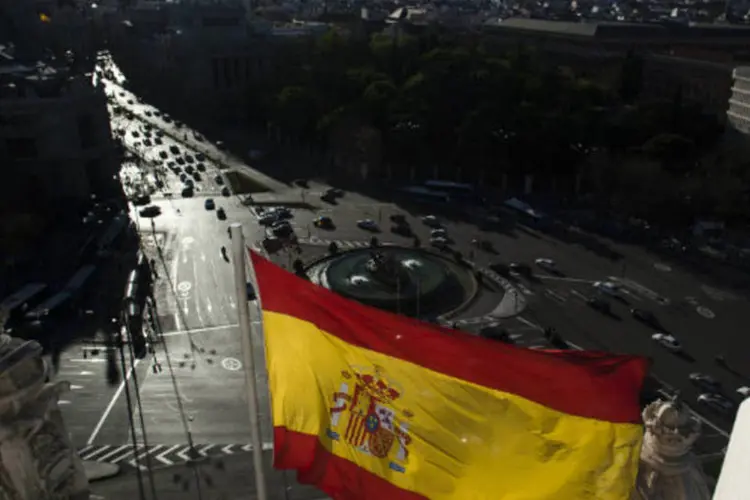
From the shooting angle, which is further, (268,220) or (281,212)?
(281,212)

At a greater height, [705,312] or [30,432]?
[30,432]

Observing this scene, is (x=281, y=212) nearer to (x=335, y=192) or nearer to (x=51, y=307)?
(x=335, y=192)

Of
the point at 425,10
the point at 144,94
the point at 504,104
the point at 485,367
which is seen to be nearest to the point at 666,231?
the point at 504,104

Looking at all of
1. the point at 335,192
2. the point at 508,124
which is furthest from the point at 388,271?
the point at 508,124

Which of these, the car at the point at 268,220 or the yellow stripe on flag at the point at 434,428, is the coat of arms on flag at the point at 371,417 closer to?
the yellow stripe on flag at the point at 434,428

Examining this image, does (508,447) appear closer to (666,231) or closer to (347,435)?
(347,435)

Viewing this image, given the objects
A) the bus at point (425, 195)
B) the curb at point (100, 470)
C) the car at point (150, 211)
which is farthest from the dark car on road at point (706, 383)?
the car at point (150, 211)
